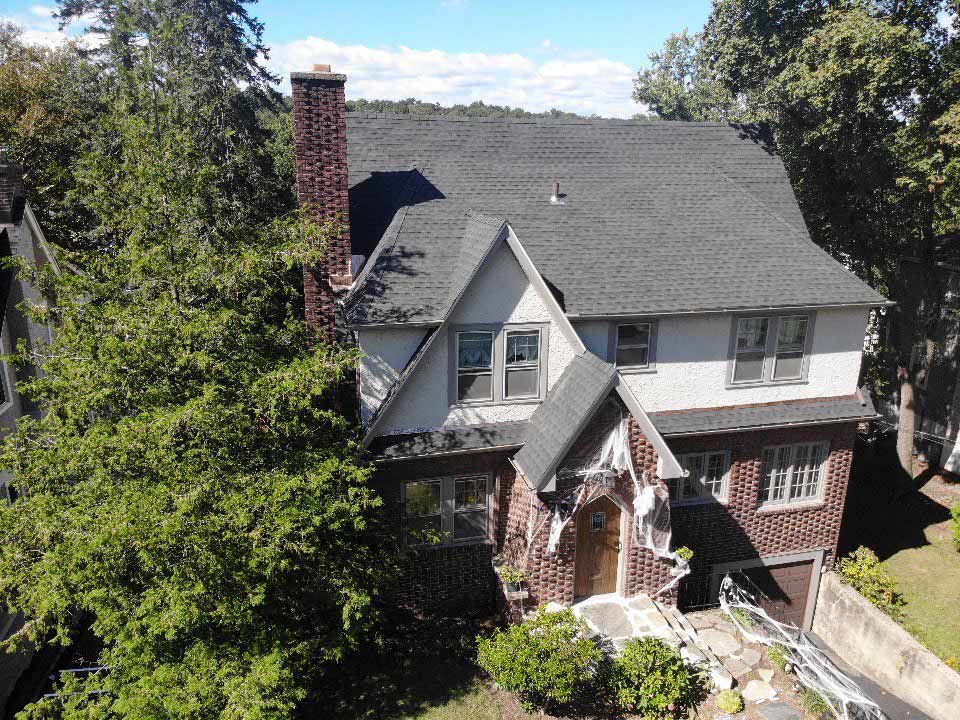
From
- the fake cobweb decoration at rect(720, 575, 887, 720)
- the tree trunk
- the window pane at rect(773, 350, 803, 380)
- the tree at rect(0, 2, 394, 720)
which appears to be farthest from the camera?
the tree trunk

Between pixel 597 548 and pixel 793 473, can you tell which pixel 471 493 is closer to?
pixel 597 548

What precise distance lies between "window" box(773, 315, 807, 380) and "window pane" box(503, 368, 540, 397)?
6289 millimetres

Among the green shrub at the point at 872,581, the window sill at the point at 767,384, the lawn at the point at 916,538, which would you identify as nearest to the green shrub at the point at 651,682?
the window sill at the point at 767,384

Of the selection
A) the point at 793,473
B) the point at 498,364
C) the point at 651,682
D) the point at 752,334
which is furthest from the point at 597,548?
the point at 752,334

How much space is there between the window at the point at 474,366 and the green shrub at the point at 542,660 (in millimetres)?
4757

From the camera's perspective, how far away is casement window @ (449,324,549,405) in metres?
14.5

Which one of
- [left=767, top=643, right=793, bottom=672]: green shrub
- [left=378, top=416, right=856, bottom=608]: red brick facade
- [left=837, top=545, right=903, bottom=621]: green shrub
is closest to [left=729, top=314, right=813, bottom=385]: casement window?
[left=378, top=416, right=856, bottom=608]: red brick facade

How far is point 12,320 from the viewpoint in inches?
633

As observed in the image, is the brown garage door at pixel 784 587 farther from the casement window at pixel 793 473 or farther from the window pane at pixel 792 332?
the window pane at pixel 792 332

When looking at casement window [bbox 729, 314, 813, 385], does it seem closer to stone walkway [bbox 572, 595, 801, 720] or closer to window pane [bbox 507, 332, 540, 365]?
window pane [bbox 507, 332, 540, 365]

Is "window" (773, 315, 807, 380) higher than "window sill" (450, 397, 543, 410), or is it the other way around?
"window" (773, 315, 807, 380)

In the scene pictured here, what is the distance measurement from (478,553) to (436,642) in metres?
2.11

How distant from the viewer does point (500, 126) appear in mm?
19875

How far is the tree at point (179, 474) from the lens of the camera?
9.50 meters
